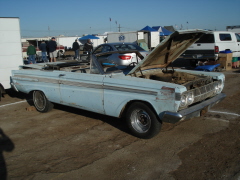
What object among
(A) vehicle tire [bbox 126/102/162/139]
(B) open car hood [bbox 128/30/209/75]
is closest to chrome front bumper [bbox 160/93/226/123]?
(A) vehicle tire [bbox 126/102/162/139]

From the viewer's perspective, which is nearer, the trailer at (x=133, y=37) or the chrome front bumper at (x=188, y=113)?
the chrome front bumper at (x=188, y=113)

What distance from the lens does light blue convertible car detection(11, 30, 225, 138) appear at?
14.0 feet

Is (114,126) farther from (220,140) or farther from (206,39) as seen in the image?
(206,39)

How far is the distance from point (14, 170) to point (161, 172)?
212cm

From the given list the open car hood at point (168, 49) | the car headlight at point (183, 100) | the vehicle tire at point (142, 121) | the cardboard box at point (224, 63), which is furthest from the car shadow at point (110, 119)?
the cardboard box at point (224, 63)

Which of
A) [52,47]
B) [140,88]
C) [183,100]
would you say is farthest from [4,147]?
[52,47]

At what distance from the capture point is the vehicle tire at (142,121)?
4426 millimetres

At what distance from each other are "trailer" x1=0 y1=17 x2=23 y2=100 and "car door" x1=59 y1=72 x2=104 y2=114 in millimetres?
3507

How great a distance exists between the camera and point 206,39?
1388cm

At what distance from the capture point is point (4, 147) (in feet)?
15.2

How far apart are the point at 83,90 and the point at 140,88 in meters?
1.40

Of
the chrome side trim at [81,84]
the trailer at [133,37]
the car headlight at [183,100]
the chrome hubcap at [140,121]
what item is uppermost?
the trailer at [133,37]

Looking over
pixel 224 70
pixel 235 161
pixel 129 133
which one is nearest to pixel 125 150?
pixel 129 133

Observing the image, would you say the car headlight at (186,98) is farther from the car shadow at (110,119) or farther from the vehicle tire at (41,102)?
the vehicle tire at (41,102)
